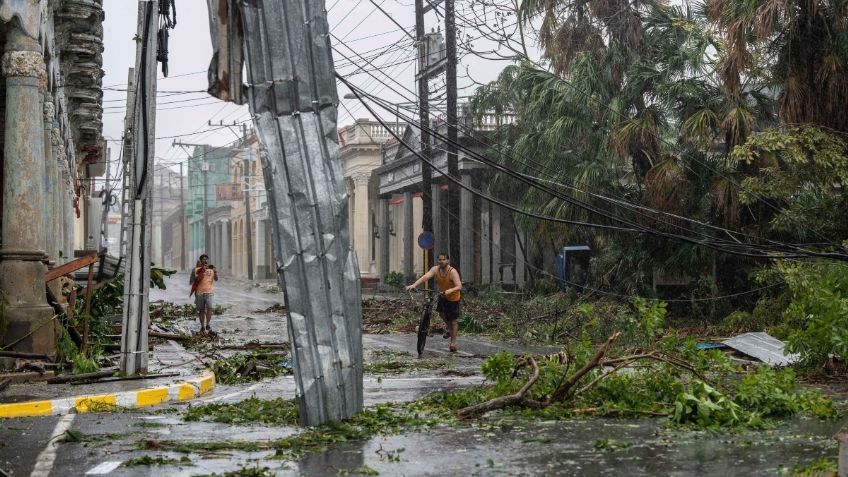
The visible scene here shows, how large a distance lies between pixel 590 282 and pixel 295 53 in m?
20.4

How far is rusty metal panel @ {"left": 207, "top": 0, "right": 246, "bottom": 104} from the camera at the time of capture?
32.7 ft

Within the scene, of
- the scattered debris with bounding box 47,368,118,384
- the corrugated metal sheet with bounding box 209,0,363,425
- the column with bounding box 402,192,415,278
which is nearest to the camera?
the corrugated metal sheet with bounding box 209,0,363,425

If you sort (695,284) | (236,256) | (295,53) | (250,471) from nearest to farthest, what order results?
(250,471), (295,53), (695,284), (236,256)

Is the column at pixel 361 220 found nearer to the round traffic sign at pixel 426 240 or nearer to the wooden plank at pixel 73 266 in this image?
the round traffic sign at pixel 426 240

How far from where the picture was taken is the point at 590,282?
2923 cm

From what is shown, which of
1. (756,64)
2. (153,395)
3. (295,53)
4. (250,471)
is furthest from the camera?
(756,64)

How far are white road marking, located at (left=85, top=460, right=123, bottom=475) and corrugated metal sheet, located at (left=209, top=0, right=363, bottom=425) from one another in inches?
81.1

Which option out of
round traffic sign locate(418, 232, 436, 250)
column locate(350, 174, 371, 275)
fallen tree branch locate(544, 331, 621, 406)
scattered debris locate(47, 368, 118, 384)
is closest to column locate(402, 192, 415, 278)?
column locate(350, 174, 371, 275)

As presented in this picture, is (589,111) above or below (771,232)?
above

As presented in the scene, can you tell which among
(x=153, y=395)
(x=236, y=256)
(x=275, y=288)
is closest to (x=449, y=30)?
(x=153, y=395)

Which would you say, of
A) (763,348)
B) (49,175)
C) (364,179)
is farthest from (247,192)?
(763,348)

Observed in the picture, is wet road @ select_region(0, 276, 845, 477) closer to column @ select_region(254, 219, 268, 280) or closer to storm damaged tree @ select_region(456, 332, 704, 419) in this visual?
storm damaged tree @ select_region(456, 332, 704, 419)

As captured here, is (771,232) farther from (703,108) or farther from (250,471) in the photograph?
(250,471)

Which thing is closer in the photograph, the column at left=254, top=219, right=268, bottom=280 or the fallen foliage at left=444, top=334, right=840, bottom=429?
the fallen foliage at left=444, top=334, right=840, bottom=429
